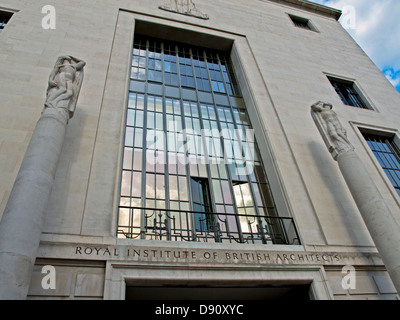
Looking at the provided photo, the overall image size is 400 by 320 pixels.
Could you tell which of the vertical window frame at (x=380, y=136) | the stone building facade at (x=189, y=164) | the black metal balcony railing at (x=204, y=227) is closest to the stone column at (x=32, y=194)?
the stone building facade at (x=189, y=164)

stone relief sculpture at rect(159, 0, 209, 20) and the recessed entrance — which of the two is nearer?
the recessed entrance

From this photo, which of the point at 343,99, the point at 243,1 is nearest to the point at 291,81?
the point at 343,99

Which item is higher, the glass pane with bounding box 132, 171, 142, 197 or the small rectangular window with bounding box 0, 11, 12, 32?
the small rectangular window with bounding box 0, 11, 12, 32

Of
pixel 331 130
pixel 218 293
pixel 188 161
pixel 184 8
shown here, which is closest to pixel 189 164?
pixel 188 161

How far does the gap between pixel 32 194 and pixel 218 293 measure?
4907 millimetres

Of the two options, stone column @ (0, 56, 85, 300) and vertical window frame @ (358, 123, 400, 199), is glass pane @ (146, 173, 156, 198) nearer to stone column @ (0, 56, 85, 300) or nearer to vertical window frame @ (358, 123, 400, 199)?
stone column @ (0, 56, 85, 300)

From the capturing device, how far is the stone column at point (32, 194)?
4.96 metres

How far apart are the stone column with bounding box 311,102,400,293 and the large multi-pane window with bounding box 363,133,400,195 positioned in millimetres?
3692

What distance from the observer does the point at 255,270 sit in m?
7.19

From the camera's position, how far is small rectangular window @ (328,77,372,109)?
15.1 meters

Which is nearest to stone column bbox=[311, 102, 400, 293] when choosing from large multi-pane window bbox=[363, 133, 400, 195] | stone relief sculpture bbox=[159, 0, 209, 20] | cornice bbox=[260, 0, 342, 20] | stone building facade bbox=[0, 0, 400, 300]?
stone building facade bbox=[0, 0, 400, 300]

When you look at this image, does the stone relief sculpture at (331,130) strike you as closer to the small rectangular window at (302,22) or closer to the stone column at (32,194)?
the stone column at (32,194)

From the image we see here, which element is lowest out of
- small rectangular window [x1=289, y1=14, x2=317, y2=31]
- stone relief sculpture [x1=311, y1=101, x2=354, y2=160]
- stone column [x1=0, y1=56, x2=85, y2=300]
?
stone column [x1=0, y1=56, x2=85, y2=300]

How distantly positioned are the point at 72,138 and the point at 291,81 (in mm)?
9950
